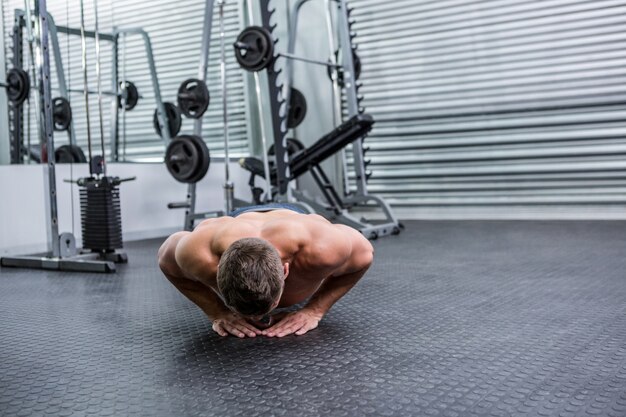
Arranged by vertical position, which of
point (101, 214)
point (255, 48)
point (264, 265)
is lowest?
point (264, 265)

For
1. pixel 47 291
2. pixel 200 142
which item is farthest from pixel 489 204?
pixel 47 291

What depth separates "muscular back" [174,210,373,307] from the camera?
75.7 inches

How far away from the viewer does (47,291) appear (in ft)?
10.5

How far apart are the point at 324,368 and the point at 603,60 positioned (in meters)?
4.71

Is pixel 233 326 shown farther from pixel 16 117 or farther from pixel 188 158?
pixel 16 117

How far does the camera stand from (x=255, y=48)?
477 centimetres

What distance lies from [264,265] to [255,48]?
11.1 feet

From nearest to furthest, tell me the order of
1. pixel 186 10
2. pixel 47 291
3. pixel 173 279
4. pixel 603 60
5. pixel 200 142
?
1. pixel 173 279
2. pixel 47 291
3. pixel 200 142
4. pixel 603 60
5. pixel 186 10

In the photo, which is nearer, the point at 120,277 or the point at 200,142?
the point at 120,277

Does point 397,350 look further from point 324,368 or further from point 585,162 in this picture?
point 585,162

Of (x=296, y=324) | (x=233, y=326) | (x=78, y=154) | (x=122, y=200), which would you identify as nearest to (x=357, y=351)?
(x=296, y=324)

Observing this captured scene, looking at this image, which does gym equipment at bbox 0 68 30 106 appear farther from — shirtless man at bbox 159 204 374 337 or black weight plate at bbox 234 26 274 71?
shirtless man at bbox 159 204 374 337

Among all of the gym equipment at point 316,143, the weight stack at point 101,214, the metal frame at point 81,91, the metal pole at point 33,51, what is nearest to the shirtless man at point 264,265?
the weight stack at point 101,214

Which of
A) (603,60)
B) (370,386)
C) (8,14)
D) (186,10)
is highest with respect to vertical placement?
(186,10)
